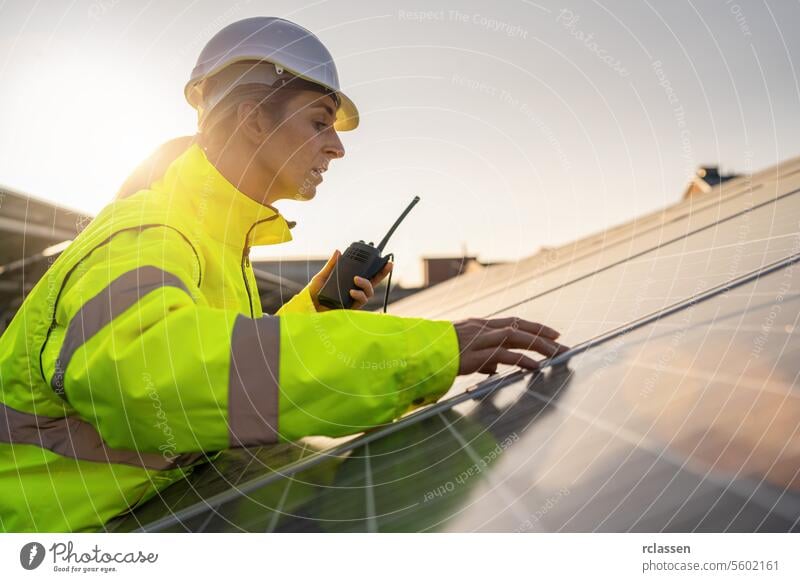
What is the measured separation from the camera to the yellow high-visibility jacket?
1.10 m

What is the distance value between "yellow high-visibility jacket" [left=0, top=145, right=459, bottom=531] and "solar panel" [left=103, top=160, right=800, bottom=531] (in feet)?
0.39

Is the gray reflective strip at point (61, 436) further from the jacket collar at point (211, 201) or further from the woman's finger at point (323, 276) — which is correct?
the woman's finger at point (323, 276)

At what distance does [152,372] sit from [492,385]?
0.72 meters

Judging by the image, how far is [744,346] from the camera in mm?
1158

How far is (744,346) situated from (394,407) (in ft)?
2.01

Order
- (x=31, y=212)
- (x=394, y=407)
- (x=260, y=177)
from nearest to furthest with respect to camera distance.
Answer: (x=394, y=407) < (x=260, y=177) < (x=31, y=212)

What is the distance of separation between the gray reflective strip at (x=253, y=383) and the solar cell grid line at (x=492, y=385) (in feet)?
0.75

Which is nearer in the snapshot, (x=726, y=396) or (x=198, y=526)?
(x=726, y=396)

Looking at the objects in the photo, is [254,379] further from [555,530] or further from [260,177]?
[260,177]

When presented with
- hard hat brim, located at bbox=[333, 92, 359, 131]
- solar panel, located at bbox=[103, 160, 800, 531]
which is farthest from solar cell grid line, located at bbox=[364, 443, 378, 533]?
hard hat brim, located at bbox=[333, 92, 359, 131]

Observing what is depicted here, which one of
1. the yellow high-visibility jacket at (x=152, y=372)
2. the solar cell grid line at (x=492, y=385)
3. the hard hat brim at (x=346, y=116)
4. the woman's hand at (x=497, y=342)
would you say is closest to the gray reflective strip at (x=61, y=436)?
the yellow high-visibility jacket at (x=152, y=372)

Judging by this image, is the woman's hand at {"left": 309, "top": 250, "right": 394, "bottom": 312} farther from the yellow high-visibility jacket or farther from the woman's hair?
the yellow high-visibility jacket
